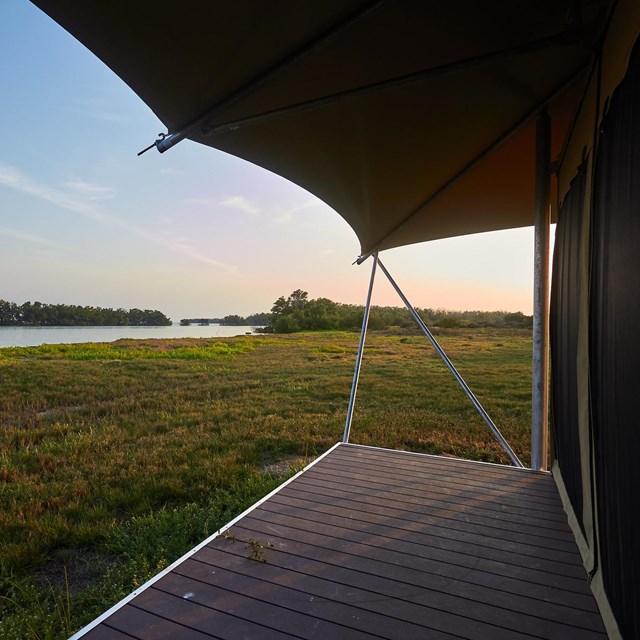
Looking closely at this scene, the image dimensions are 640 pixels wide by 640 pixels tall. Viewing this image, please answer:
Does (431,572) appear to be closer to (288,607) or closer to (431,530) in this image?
(431,530)

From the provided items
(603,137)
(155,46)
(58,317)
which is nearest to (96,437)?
(155,46)

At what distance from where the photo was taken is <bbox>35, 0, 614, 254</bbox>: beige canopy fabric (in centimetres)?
126

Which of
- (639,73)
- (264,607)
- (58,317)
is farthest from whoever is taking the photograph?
(58,317)

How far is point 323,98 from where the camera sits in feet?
5.56

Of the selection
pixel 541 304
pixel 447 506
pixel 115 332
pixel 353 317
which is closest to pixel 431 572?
pixel 447 506

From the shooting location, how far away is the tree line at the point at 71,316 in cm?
2123

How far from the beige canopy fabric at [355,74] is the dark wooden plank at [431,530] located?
1.72 m

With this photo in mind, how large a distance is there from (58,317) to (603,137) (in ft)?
83.0

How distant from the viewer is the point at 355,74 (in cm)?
164

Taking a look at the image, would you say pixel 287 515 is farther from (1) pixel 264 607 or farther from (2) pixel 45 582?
(2) pixel 45 582

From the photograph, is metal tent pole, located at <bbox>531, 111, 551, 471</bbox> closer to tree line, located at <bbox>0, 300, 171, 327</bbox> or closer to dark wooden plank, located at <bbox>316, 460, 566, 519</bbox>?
dark wooden plank, located at <bbox>316, 460, 566, 519</bbox>

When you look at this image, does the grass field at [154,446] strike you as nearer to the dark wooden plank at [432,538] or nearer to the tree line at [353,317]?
the dark wooden plank at [432,538]

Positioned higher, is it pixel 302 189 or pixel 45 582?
pixel 302 189

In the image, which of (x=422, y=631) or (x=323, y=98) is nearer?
(x=422, y=631)
